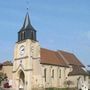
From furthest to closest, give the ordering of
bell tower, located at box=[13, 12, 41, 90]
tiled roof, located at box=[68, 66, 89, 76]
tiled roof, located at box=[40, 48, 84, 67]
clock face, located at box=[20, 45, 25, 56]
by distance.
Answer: tiled roof, located at box=[68, 66, 89, 76] → tiled roof, located at box=[40, 48, 84, 67] → clock face, located at box=[20, 45, 25, 56] → bell tower, located at box=[13, 12, 41, 90]

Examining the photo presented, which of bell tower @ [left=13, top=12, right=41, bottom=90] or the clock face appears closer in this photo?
bell tower @ [left=13, top=12, right=41, bottom=90]

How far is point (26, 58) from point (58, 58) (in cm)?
1327

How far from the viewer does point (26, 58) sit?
66.1 meters

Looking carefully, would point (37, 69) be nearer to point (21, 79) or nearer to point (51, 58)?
point (21, 79)

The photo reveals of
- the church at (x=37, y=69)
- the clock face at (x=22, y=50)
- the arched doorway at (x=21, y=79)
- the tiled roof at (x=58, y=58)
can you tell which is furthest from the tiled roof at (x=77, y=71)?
the clock face at (x=22, y=50)

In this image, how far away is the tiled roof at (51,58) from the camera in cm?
7031

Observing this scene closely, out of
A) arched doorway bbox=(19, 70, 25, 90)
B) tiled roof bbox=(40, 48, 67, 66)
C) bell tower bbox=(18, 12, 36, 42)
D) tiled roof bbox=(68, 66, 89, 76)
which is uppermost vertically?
bell tower bbox=(18, 12, 36, 42)

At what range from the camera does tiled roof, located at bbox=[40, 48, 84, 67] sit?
7118 cm

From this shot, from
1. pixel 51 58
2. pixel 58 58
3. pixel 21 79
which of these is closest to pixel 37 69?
pixel 21 79

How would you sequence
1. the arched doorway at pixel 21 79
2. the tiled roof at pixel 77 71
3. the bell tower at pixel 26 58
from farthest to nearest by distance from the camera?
the tiled roof at pixel 77 71, the arched doorway at pixel 21 79, the bell tower at pixel 26 58

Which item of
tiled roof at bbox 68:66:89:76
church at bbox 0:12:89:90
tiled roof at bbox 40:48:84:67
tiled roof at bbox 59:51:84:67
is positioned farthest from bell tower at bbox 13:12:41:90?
tiled roof at bbox 59:51:84:67

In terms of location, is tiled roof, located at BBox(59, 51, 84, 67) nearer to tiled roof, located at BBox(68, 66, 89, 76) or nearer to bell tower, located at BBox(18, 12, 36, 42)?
tiled roof, located at BBox(68, 66, 89, 76)

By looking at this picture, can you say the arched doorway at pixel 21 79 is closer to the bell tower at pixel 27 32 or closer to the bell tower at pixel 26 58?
the bell tower at pixel 26 58

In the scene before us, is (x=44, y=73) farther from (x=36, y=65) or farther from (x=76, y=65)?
(x=76, y=65)
